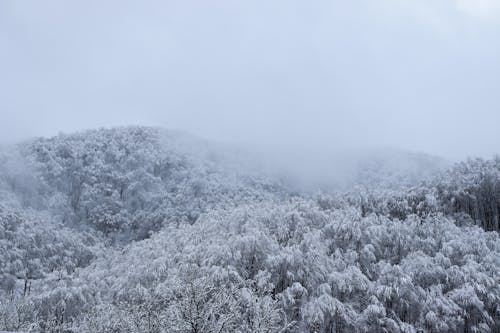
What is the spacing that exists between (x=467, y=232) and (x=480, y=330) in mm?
18680

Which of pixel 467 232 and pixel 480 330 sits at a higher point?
pixel 467 232

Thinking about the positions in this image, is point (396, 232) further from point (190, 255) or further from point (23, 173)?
point (23, 173)

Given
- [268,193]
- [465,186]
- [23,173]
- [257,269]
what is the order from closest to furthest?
[257,269], [465,186], [23,173], [268,193]

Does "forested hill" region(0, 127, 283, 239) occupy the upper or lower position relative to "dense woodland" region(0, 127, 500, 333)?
lower

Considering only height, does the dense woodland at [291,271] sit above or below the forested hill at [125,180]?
above

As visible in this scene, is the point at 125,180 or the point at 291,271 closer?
the point at 291,271

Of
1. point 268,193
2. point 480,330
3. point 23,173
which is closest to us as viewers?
point 480,330

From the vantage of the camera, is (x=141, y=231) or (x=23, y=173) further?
(x=23, y=173)

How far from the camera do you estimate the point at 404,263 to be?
43.1m

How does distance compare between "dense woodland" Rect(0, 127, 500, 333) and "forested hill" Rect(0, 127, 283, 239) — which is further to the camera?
"forested hill" Rect(0, 127, 283, 239)

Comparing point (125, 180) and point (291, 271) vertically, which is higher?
point (291, 271)

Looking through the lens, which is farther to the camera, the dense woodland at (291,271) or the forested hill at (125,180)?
the forested hill at (125,180)

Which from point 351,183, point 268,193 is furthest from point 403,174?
point 268,193

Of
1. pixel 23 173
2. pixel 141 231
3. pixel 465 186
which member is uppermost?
pixel 465 186
